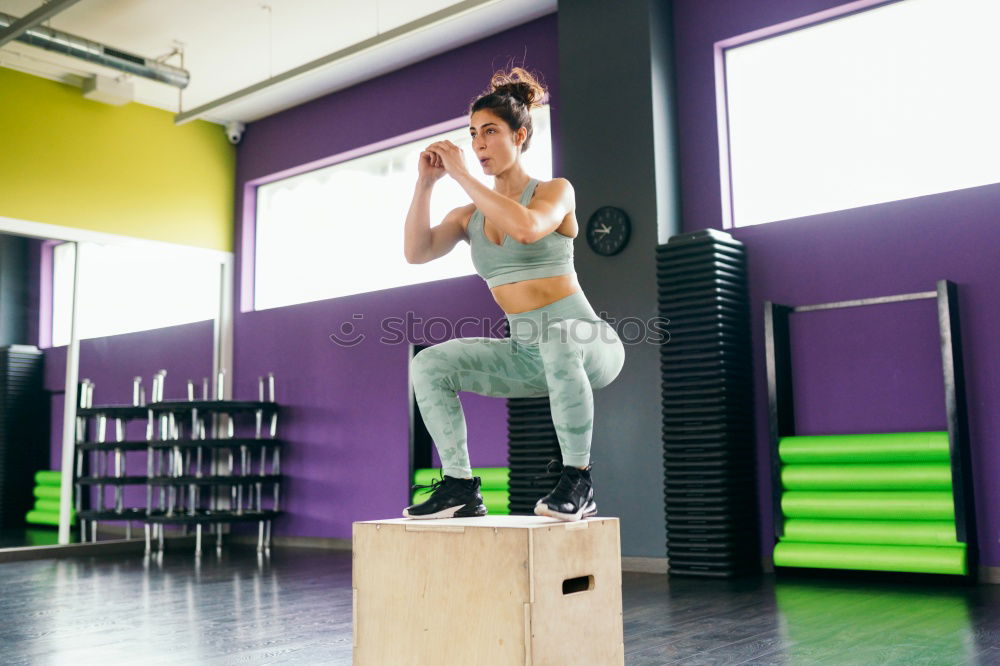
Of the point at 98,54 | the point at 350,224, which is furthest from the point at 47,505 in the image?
the point at 98,54

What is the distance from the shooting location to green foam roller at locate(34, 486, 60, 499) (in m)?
6.48

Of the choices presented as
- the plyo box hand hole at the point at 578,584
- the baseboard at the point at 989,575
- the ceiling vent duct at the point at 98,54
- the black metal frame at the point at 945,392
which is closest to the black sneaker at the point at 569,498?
the plyo box hand hole at the point at 578,584

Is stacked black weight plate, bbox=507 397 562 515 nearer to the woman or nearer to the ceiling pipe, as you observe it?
the woman

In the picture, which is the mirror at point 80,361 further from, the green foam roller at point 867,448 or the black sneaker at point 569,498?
the black sneaker at point 569,498

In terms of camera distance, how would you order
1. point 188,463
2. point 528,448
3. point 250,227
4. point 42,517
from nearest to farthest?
point 528,448 → point 42,517 → point 188,463 → point 250,227

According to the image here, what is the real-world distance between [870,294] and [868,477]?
0.93 m

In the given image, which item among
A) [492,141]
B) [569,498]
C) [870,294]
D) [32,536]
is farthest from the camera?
[32,536]

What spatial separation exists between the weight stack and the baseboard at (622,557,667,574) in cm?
414

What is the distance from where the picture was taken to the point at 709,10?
17.5ft

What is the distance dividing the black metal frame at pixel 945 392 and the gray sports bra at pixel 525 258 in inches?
103

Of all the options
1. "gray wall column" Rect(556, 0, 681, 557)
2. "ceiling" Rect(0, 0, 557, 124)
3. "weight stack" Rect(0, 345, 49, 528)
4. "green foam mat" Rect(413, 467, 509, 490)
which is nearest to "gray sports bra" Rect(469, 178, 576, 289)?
"gray wall column" Rect(556, 0, 681, 557)

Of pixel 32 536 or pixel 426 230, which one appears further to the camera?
pixel 32 536

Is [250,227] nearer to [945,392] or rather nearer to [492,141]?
[945,392]

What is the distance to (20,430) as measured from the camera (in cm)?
640
